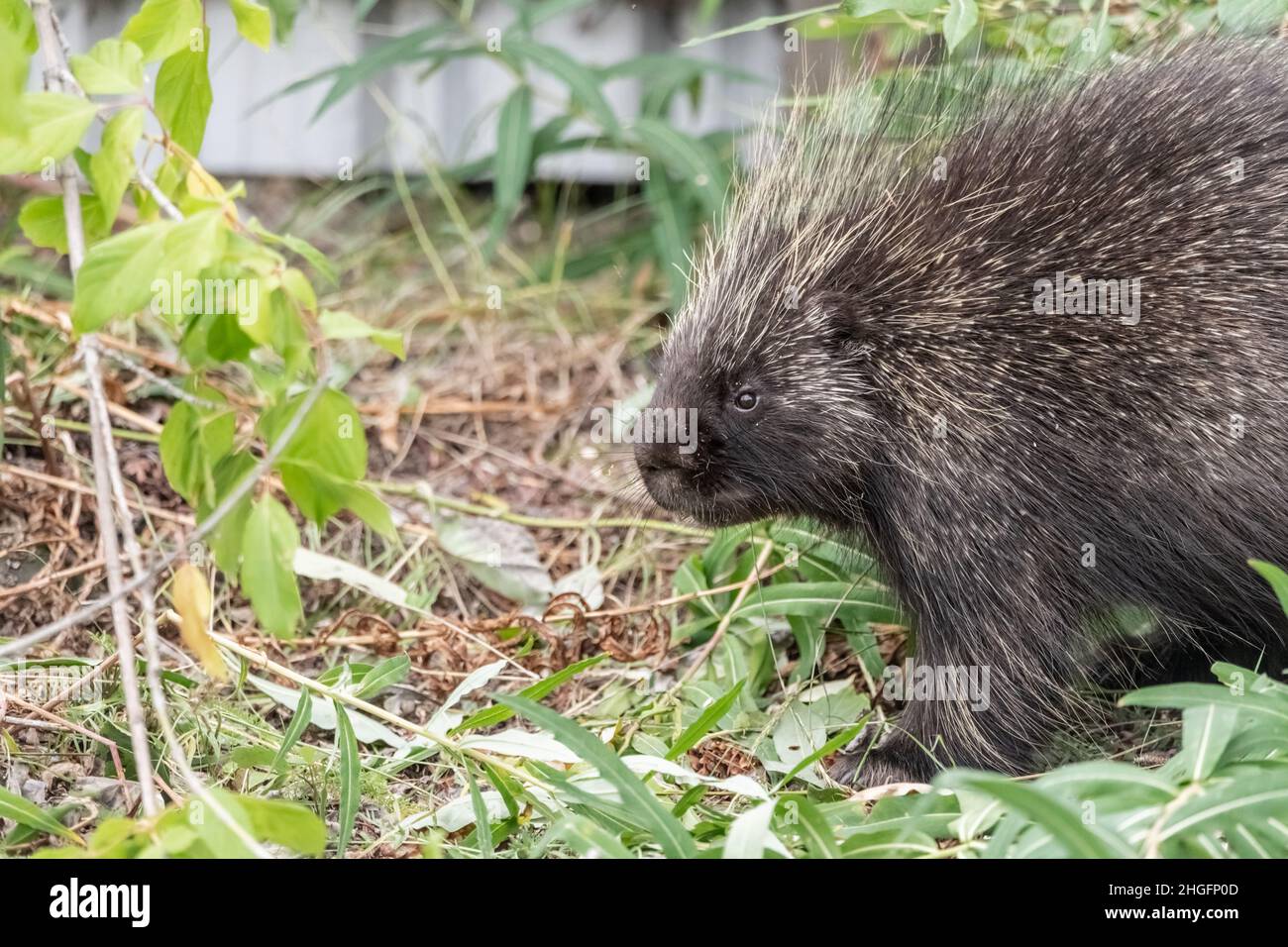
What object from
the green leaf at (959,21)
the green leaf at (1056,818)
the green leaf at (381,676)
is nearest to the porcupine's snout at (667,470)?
the green leaf at (381,676)

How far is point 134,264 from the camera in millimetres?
1805

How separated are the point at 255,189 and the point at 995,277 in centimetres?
375

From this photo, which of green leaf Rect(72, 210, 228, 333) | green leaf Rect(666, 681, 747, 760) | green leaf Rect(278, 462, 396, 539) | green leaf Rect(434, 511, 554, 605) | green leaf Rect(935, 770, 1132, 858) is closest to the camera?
green leaf Rect(935, 770, 1132, 858)

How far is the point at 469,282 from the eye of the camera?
488cm

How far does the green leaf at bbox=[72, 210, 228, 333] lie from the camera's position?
178 centimetres

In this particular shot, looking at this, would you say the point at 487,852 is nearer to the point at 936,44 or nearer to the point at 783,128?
the point at 783,128

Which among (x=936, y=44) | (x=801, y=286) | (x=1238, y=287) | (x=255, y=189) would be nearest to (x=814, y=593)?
(x=801, y=286)

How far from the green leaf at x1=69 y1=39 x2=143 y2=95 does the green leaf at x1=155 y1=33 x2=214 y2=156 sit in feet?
0.39

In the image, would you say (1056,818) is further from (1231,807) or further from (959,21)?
(959,21)

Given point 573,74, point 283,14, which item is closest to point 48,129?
Answer: point 283,14

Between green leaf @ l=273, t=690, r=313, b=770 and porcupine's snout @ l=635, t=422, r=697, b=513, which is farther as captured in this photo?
porcupine's snout @ l=635, t=422, r=697, b=513

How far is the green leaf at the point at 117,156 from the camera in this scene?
1925 millimetres

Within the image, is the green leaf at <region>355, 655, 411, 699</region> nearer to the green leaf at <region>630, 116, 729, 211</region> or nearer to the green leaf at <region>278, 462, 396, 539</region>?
the green leaf at <region>278, 462, 396, 539</region>

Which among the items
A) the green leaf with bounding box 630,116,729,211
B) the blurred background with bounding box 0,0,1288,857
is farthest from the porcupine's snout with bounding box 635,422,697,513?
the green leaf with bounding box 630,116,729,211
